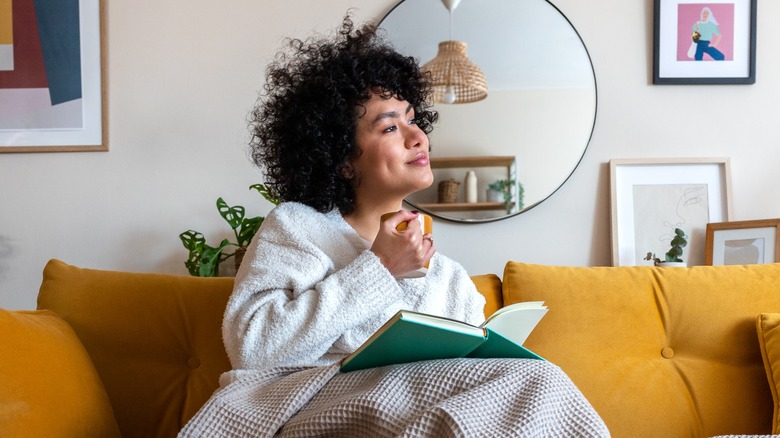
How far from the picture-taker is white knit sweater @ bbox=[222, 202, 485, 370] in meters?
1.43

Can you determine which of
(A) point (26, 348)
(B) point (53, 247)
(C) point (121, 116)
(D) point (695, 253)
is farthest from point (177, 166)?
(D) point (695, 253)

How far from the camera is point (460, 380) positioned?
1.10m

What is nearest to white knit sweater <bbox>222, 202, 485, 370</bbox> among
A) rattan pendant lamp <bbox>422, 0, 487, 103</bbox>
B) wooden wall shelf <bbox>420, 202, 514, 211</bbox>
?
wooden wall shelf <bbox>420, 202, 514, 211</bbox>

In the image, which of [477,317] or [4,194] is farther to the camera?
[4,194]

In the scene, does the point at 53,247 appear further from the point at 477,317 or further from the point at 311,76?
the point at 477,317

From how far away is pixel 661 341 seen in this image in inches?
73.7

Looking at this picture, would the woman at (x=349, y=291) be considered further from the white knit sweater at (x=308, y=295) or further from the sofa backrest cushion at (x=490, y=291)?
the sofa backrest cushion at (x=490, y=291)

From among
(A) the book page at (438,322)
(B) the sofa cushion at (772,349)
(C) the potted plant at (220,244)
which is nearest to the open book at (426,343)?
(A) the book page at (438,322)

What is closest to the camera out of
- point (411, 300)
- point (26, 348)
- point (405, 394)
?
point (405, 394)

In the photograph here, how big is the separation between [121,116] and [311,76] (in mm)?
965

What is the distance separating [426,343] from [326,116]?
74cm

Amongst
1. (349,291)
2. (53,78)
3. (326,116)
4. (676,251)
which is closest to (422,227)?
(349,291)

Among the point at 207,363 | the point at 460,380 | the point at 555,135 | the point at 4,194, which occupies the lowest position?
the point at 207,363

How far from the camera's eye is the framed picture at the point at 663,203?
2.41 meters
